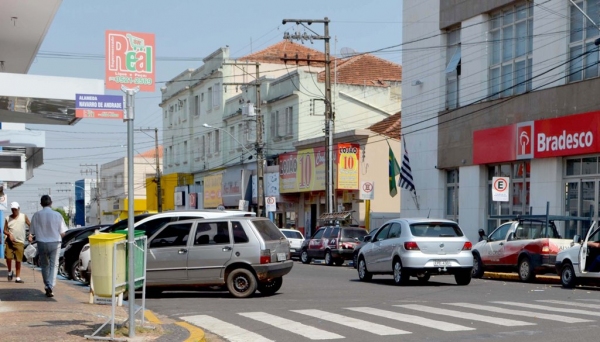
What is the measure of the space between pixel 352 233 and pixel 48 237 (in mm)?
21141

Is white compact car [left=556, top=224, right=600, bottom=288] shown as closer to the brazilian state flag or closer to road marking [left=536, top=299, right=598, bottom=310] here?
road marking [left=536, top=299, right=598, bottom=310]

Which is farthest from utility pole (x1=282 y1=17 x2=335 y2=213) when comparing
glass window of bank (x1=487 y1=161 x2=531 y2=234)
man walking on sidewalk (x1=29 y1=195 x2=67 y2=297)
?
man walking on sidewalk (x1=29 y1=195 x2=67 y2=297)

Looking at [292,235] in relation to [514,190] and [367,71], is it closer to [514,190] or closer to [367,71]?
[514,190]

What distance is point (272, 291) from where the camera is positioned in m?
18.6

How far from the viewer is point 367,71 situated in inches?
2261

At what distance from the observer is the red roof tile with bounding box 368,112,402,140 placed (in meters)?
47.3

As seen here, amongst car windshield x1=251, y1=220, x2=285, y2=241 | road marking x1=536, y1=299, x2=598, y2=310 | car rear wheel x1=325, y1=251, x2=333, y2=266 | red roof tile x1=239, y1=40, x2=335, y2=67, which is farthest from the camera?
red roof tile x1=239, y1=40, x2=335, y2=67

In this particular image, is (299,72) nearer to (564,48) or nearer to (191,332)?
(564,48)

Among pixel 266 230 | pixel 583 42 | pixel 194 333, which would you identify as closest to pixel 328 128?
pixel 583 42

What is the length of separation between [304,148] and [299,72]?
4450mm

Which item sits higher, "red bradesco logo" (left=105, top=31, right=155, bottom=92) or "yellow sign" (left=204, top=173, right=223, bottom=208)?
"red bradesco logo" (left=105, top=31, right=155, bottom=92)

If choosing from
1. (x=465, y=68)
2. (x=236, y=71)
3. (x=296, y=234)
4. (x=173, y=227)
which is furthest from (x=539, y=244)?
(x=236, y=71)

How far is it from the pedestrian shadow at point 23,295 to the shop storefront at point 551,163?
16.5m

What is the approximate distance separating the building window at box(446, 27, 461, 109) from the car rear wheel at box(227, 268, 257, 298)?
21080 mm
